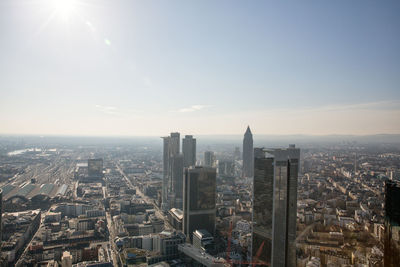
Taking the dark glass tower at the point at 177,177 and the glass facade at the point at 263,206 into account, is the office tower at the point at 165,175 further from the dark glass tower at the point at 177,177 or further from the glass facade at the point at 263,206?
the glass facade at the point at 263,206

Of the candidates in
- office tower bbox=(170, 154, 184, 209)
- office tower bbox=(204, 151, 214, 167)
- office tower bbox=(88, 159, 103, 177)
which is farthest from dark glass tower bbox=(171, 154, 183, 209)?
office tower bbox=(88, 159, 103, 177)

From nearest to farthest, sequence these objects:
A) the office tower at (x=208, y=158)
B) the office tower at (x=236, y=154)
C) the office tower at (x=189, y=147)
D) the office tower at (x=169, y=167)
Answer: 1. the office tower at (x=169, y=167)
2. the office tower at (x=189, y=147)
3. the office tower at (x=208, y=158)
4. the office tower at (x=236, y=154)

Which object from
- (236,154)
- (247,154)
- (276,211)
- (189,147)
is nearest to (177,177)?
(189,147)

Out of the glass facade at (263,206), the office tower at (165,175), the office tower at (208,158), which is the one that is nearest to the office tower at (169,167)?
the office tower at (165,175)

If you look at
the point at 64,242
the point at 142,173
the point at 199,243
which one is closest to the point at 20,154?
the point at 142,173

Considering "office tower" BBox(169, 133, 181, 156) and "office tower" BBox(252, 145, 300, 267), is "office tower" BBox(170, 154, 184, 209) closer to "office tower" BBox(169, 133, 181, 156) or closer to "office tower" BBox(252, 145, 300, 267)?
"office tower" BBox(169, 133, 181, 156)

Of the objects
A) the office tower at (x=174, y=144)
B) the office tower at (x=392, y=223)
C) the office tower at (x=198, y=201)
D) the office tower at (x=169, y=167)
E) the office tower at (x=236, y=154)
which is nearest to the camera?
the office tower at (x=392, y=223)
